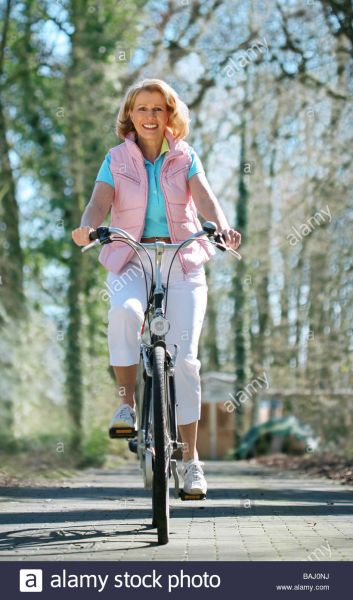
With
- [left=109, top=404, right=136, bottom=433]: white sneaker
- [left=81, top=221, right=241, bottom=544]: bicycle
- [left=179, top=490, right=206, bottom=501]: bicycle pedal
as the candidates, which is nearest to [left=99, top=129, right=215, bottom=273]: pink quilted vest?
[left=81, top=221, right=241, bottom=544]: bicycle

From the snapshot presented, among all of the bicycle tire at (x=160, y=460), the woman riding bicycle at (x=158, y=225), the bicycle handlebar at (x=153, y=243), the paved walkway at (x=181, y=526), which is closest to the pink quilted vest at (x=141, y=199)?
the woman riding bicycle at (x=158, y=225)

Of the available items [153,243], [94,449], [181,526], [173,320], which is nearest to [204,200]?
[153,243]

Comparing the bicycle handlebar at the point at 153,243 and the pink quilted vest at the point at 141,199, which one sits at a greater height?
the pink quilted vest at the point at 141,199

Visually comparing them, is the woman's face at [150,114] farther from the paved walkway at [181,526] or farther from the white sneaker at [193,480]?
the paved walkway at [181,526]

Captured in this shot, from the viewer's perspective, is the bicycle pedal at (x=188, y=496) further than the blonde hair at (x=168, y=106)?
No

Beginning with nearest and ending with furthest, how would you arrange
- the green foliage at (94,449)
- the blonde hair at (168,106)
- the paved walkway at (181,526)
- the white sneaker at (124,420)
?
the paved walkway at (181,526), the white sneaker at (124,420), the blonde hair at (168,106), the green foliage at (94,449)

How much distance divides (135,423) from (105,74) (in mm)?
17487

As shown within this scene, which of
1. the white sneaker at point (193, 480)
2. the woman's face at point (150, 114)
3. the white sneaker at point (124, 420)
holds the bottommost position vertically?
the white sneaker at point (193, 480)

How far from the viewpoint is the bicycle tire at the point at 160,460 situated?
6.32 m

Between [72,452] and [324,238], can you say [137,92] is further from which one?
[324,238]

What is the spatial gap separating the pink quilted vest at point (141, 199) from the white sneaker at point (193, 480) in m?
1.10

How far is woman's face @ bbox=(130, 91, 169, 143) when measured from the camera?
289 inches
